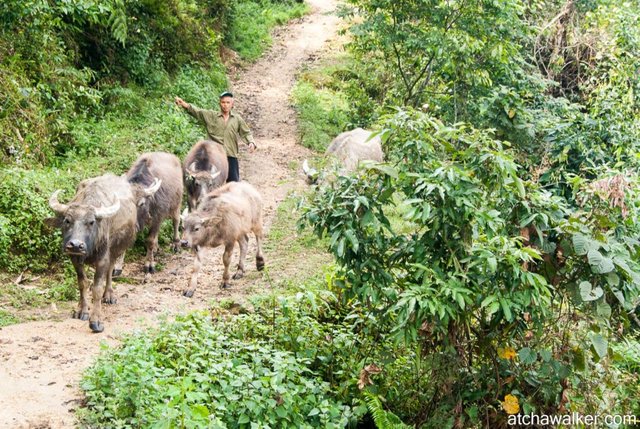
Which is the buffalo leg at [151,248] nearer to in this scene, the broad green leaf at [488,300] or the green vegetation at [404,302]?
the green vegetation at [404,302]

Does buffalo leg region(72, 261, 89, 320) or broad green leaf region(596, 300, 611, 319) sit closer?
broad green leaf region(596, 300, 611, 319)

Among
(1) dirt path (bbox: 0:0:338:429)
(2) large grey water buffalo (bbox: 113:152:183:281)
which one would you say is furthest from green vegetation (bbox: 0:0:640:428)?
(2) large grey water buffalo (bbox: 113:152:183:281)

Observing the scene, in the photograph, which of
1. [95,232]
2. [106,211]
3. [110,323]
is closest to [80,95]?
[106,211]

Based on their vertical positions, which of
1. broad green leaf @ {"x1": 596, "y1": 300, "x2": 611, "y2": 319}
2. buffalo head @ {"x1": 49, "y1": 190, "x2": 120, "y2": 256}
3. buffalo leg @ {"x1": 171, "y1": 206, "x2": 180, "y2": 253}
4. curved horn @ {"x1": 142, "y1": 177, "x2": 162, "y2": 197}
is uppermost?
broad green leaf @ {"x1": 596, "y1": 300, "x2": 611, "y2": 319}

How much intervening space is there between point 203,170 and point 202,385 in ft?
20.1

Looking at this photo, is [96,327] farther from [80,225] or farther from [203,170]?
[203,170]

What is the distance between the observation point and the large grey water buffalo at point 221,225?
1015 centimetres

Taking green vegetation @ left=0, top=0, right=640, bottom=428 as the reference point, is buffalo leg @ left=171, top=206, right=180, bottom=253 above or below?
below

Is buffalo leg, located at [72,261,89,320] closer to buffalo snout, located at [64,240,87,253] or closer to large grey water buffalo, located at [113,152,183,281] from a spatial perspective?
buffalo snout, located at [64,240,87,253]

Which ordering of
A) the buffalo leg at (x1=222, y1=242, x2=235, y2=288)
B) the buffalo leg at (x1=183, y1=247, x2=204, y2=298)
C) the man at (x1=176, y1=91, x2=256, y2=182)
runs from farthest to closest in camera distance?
the man at (x1=176, y1=91, x2=256, y2=182), the buffalo leg at (x1=222, y1=242, x2=235, y2=288), the buffalo leg at (x1=183, y1=247, x2=204, y2=298)

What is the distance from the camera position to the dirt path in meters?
6.50

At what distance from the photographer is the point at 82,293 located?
8555 mm

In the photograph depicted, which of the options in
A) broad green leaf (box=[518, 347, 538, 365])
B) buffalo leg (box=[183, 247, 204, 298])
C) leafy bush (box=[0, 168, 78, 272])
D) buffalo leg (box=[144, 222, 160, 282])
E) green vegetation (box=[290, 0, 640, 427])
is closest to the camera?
green vegetation (box=[290, 0, 640, 427])

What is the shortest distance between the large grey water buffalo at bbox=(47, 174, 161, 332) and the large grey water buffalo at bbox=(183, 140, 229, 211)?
8.52 feet
